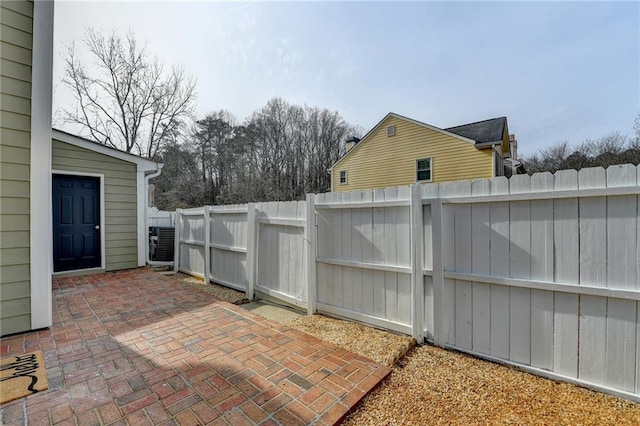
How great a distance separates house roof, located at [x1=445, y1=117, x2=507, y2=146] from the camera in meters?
10.1

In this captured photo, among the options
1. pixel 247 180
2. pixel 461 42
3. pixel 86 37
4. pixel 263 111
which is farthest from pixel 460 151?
pixel 86 37

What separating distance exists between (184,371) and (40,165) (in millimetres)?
2958

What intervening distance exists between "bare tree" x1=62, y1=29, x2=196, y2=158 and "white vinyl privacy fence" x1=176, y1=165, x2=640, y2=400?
14.9 meters

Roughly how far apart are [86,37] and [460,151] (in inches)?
675

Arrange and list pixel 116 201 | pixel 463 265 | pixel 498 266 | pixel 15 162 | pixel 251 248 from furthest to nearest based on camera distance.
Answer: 1. pixel 116 201
2. pixel 251 248
3. pixel 15 162
4. pixel 463 265
5. pixel 498 266

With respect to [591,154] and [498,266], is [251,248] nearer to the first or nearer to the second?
[498,266]

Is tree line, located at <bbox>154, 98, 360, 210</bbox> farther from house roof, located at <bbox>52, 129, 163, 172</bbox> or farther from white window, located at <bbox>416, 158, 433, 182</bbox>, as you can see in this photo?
house roof, located at <bbox>52, 129, 163, 172</bbox>

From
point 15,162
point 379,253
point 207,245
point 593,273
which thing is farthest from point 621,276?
point 207,245

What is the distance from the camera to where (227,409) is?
5.98 feet

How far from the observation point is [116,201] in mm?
6332

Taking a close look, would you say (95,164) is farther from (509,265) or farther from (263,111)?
(263,111)

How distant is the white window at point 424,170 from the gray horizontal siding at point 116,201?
10.00m

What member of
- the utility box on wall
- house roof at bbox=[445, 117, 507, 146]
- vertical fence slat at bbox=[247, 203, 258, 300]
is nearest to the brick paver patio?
vertical fence slat at bbox=[247, 203, 258, 300]

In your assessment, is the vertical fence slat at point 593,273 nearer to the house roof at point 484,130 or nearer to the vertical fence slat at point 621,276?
the vertical fence slat at point 621,276
